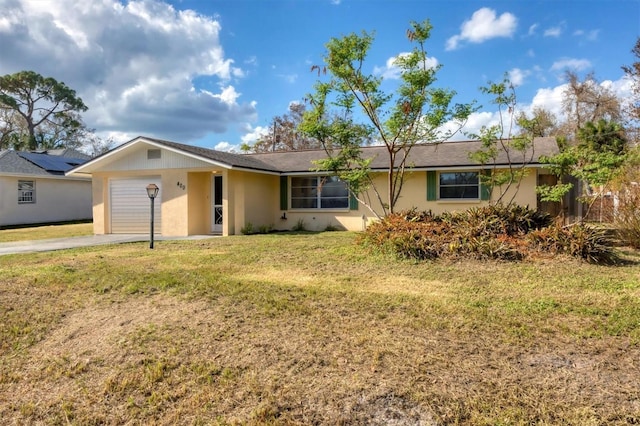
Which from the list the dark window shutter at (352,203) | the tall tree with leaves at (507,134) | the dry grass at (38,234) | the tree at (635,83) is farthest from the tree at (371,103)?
the tree at (635,83)

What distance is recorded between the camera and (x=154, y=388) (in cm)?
335

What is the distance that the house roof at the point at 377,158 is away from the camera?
13.5 metres

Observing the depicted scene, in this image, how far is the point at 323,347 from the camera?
3.86 m

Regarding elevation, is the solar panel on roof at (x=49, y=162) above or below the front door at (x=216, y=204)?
above

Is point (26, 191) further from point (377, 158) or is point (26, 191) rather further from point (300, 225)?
point (377, 158)

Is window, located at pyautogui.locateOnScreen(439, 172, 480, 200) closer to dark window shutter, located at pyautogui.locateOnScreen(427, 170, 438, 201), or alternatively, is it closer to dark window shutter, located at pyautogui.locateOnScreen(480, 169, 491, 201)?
dark window shutter, located at pyautogui.locateOnScreen(480, 169, 491, 201)

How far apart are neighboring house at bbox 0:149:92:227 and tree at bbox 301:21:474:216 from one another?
57.1 ft

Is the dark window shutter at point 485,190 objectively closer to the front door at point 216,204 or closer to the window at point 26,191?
the front door at point 216,204

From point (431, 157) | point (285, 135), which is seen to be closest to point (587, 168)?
point (431, 157)

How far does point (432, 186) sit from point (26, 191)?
66.5 ft

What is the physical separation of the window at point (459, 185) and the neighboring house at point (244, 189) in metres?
0.03

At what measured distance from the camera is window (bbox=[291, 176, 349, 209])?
15.9 m

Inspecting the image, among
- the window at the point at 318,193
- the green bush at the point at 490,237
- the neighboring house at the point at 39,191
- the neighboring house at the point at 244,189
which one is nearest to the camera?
the green bush at the point at 490,237

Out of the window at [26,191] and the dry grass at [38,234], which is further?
the window at [26,191]
